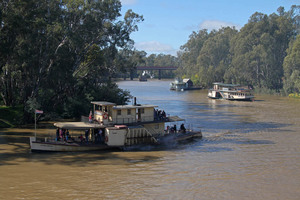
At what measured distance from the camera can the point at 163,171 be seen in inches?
1086

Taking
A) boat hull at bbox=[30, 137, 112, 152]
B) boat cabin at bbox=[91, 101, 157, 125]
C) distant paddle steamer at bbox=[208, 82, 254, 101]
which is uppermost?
distant paddle steamer at bbox=[208, 82, 254, 101]

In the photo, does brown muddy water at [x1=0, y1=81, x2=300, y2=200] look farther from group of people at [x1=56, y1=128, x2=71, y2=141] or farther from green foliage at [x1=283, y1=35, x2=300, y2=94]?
green foliage at [x1=283, y1=35, x2=300, y2=94]

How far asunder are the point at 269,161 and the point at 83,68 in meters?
36.0

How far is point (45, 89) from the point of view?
5341cm

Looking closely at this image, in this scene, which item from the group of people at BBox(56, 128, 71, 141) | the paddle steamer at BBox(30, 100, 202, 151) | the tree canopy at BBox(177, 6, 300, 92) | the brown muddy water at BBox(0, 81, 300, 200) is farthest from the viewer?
the tree canopy at BBox(177, 6, 300, 92)

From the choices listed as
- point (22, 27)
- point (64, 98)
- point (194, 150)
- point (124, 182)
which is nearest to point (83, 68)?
point (64, 98)

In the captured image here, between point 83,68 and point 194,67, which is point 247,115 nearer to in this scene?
point 83,68

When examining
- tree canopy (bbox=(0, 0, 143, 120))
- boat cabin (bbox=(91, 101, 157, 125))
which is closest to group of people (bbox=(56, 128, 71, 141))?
boat cabin (bbox=(91, 101, 157, 125))

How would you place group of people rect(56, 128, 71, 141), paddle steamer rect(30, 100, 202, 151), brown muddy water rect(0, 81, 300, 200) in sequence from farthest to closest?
group of people rect(56, 128, 71, 141), paddle steamer rect(30, 100, 202, 151), brown muddy water rect(0, 81, 300, 200)

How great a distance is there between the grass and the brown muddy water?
3.57 metres

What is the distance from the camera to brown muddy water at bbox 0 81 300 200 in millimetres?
23062

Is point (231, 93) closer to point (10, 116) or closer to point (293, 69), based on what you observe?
point (293, 69)

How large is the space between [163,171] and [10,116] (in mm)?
26708

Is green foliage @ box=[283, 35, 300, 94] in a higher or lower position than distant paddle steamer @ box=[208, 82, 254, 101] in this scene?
higher
